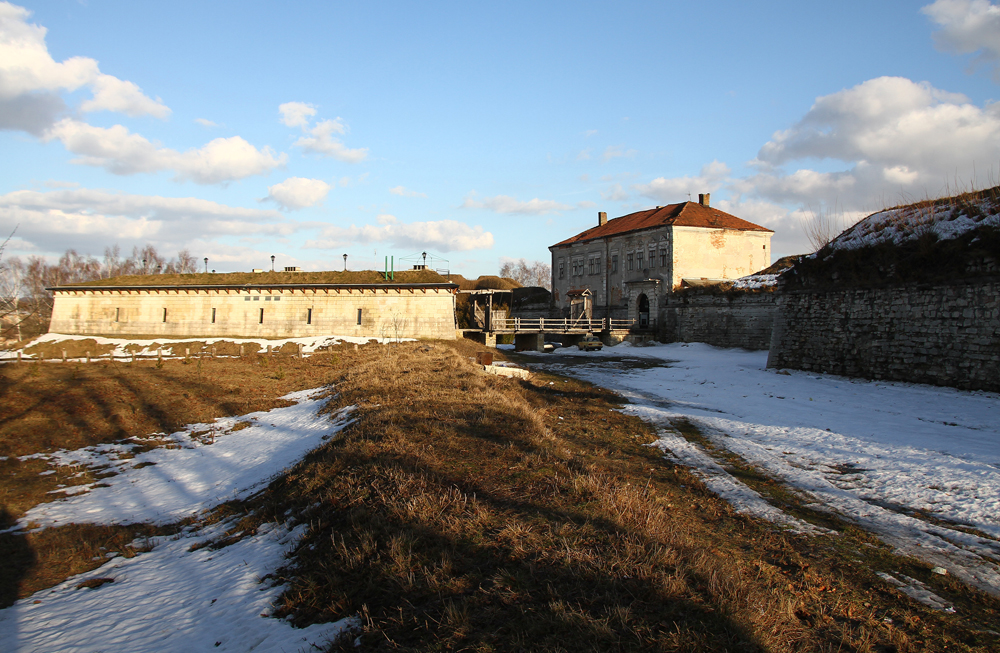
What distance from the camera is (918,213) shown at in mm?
17672

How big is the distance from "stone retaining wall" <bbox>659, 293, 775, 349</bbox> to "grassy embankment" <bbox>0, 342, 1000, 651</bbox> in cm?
2488

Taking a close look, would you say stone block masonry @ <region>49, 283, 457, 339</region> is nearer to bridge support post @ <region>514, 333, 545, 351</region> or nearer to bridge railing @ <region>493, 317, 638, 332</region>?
bridge railing @ <region>493, 317, 638, 332</region>

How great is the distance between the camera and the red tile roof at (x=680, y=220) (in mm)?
39562

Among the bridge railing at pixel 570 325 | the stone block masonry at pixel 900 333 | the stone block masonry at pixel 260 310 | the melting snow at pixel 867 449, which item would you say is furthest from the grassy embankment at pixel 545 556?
the bridge railing at pixel 570 325

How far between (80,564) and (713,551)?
7.79 m

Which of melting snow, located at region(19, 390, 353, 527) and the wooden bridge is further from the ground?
the wooden bridge

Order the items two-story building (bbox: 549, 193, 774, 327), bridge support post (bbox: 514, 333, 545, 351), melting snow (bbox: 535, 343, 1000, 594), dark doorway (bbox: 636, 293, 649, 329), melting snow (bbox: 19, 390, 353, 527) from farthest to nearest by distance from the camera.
A: dark doorway (bbox: 636, 293, 649, 329) < two-story building (bbox: 549, 193, 774, 327) < bridge support post (bbox: 514, 333, 545, 351) < melting snow (bbox: 19, 390, 353, 527) < melting snow (bbox: 535, 343, 1000, 594)

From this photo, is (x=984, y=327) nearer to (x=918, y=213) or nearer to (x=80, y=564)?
(x=918, y=213)

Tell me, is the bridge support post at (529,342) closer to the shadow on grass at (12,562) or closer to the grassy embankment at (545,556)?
the grassy embankment at (545,556)

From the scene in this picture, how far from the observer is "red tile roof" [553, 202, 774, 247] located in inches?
1558

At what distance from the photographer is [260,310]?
3362 cm

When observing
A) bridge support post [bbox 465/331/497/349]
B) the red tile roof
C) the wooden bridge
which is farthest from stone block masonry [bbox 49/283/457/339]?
the red tile roof

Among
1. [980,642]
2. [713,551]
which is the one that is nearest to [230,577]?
[713,551]

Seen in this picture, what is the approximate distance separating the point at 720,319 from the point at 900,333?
57.1ft
